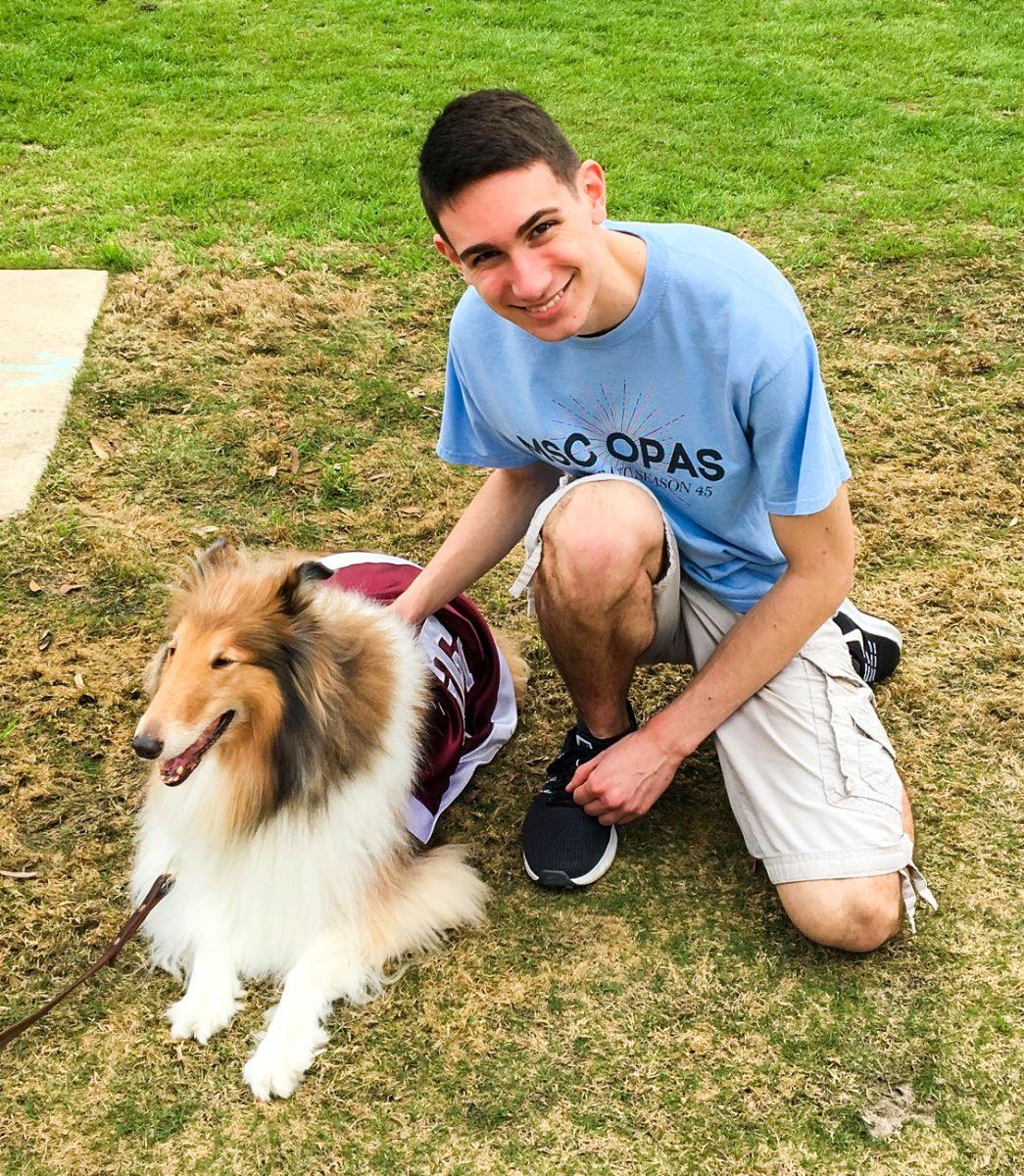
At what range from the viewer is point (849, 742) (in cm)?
253

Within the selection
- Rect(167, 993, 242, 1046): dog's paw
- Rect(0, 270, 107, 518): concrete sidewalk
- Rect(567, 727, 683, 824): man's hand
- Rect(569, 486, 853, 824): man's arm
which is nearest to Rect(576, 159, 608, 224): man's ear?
Rect(569, 486, 853, 824): man's arm

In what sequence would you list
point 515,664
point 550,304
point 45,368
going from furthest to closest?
point 45,368
point 515,664
point 550,304

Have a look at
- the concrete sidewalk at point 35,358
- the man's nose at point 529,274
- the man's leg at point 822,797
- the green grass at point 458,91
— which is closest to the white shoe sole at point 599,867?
the man's leg at point 822,797

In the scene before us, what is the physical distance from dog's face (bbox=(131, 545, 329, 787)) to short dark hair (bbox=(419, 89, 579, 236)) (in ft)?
2.75

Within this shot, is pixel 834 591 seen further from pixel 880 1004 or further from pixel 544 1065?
pixel 544 1065

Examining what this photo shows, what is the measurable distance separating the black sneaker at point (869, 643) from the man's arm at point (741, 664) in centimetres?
60

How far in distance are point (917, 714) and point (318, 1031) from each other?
1859mm

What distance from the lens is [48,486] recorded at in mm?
4012

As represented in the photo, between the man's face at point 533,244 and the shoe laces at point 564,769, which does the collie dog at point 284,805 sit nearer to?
the shoe laces at point 564,769

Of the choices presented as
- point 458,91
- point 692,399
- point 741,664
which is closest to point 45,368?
point 692,399

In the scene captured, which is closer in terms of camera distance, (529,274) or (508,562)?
(529,274)

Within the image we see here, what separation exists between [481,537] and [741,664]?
0.75m

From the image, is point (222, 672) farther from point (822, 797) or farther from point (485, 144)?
point (822, 797)

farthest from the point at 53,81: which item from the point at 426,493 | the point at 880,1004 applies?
the point at 880,1004
